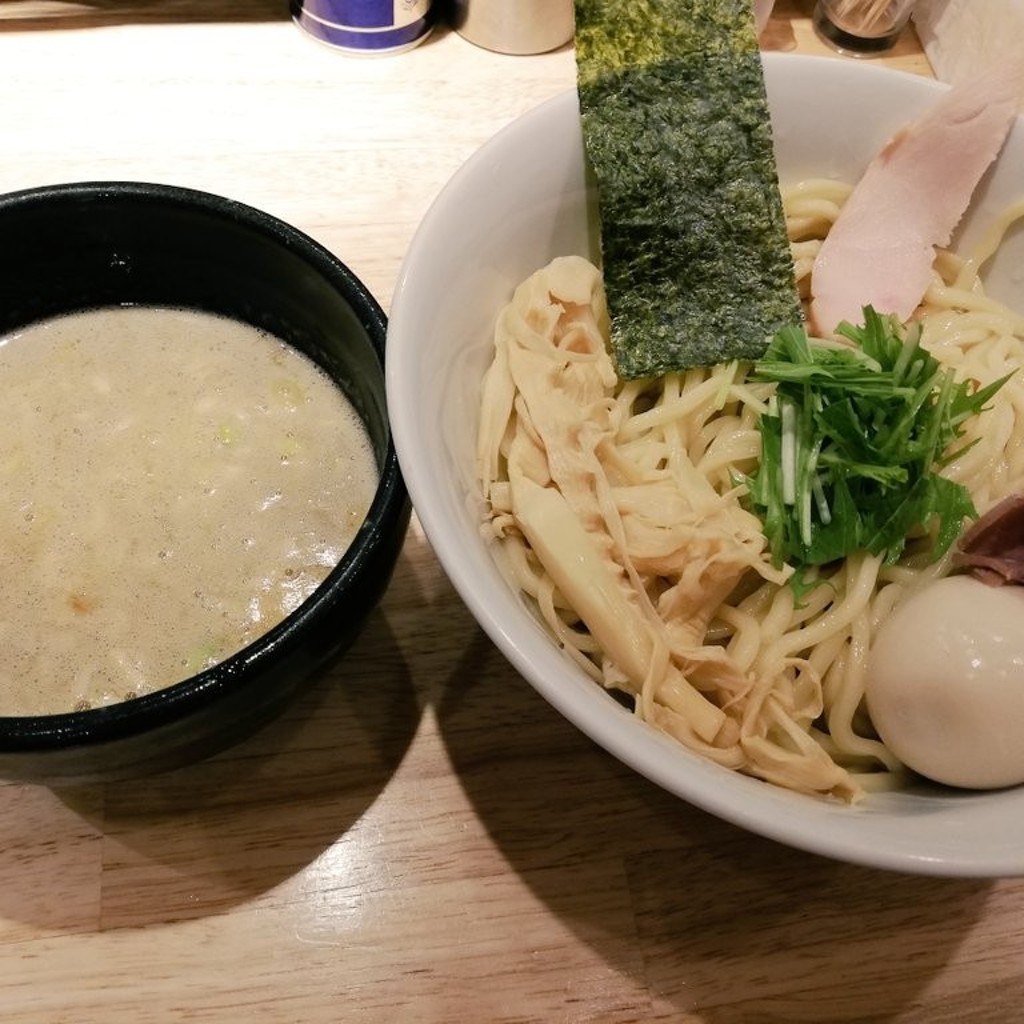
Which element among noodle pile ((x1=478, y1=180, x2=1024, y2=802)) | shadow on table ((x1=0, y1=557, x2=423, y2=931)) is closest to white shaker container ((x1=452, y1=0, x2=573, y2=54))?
noodle pile ((x1=478, y1=180, x2=1024, y2=802))

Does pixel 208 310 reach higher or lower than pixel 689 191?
lower

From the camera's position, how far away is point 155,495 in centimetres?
98

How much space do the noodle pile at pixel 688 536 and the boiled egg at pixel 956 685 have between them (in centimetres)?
6

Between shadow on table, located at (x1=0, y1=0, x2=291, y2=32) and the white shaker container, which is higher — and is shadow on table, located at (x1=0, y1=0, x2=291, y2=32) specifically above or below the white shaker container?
below

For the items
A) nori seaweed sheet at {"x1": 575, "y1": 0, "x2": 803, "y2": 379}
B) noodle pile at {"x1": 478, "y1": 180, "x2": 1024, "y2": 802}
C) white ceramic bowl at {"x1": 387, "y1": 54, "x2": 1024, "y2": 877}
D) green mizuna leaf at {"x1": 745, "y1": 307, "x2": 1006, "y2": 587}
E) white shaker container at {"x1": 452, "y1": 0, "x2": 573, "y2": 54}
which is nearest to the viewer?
white ceramic bowl at {"x1": 387, "y1": 54, "x2": 1024, "y2": 877}

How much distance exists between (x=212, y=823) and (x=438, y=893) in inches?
8.9

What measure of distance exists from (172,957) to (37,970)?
0.12 metres

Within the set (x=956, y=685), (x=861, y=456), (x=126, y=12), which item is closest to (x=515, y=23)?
(x=126, y=12)

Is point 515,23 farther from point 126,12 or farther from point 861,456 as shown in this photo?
point 861,456

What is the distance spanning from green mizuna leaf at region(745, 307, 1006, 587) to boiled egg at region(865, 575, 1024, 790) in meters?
0.09

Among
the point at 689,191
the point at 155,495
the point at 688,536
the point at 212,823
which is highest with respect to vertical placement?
the point at 689,191

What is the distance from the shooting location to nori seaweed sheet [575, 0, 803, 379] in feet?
3.42

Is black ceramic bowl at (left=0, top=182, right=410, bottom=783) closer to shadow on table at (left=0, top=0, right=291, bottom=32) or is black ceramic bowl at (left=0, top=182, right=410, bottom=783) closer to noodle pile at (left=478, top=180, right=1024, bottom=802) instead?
noodle pile at (left=478, top=180, right=1024, bottom=802)

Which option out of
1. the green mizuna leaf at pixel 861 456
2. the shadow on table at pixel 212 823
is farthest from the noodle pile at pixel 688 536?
the shadow on table at pixel 212 823
